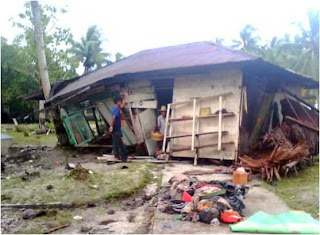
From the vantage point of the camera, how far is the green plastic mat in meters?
3.97

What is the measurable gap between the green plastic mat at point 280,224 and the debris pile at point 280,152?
2.24 metres

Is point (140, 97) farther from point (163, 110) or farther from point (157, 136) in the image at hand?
point (157, 136)

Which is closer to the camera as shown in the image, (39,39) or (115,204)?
(115,204)

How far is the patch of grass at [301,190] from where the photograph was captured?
5.20 meters

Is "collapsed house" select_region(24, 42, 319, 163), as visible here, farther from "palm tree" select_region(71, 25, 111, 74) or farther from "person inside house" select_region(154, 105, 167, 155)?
"palm tree" select_region(71, 25, 111, 74)

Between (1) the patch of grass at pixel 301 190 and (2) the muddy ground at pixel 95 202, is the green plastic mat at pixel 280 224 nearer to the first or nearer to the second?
(1) the patch of grass at pixel 301 190

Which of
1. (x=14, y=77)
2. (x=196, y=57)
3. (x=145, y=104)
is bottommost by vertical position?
(x=145, y=104)

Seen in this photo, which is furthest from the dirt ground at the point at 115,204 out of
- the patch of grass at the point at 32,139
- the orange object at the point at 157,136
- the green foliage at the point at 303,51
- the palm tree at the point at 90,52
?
the palm tree at the point at 90,52

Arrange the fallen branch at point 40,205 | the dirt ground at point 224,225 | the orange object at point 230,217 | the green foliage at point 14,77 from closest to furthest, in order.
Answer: the dirt ground at point 224,225 → the orange object at point 230,217 → the fallen branch at point 40,205 → the green foliage at point 14,77

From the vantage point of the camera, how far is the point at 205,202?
4.64 meters

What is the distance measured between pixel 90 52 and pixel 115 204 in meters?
34.4

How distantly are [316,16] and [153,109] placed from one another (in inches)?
902

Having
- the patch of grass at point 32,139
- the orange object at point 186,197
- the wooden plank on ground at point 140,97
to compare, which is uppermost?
the wooden plank on ground at point 140,97

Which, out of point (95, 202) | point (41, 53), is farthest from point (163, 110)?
point (41, 53)
